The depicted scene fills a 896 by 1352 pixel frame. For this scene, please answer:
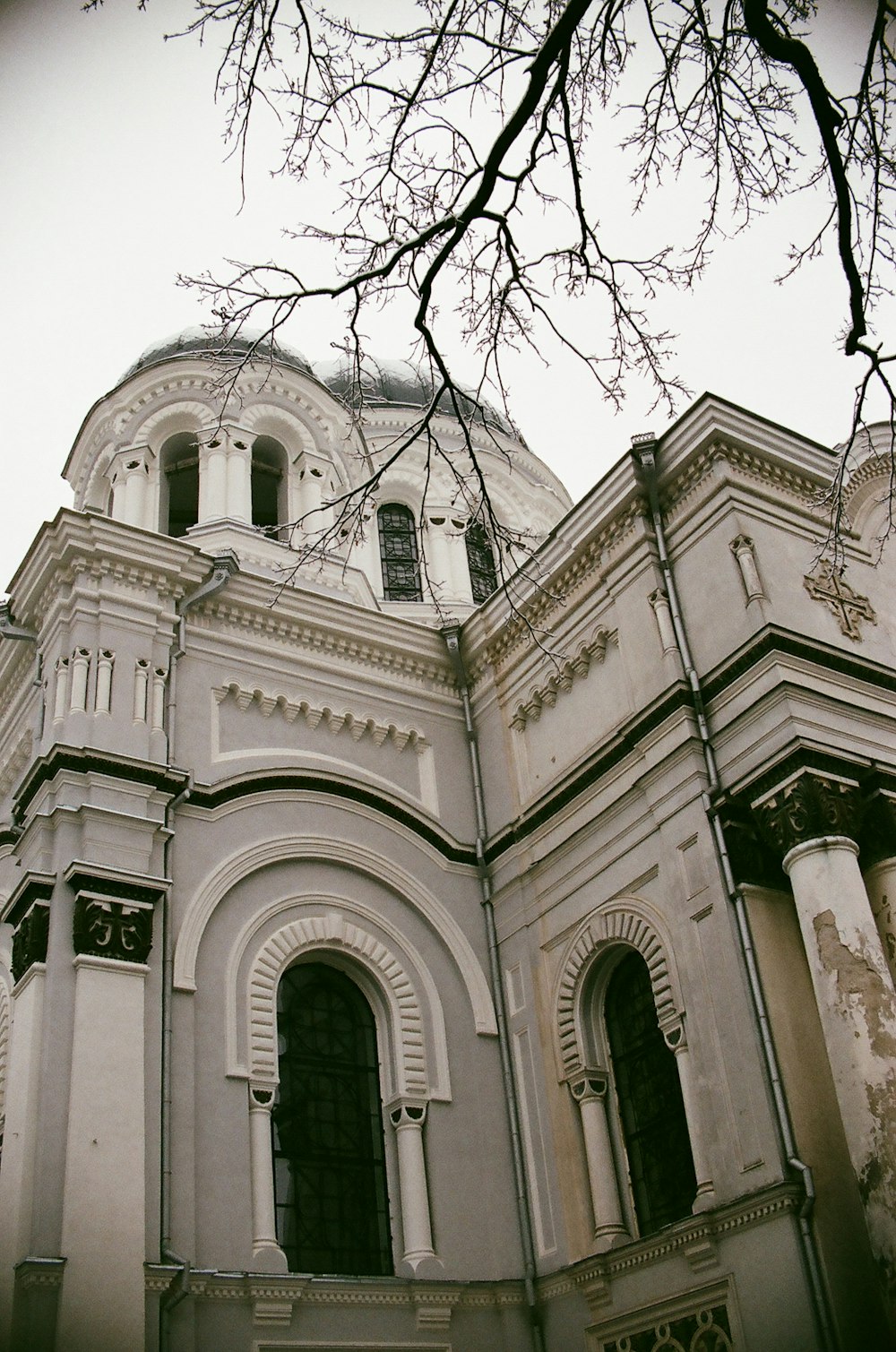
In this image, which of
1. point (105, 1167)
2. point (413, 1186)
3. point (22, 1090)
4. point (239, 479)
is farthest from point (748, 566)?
point (239, 479)

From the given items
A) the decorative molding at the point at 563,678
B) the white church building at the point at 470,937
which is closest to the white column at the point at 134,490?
the white church building at the point at 470,937

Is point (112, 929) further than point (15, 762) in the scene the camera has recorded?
No

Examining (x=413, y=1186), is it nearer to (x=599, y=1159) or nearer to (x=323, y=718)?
(x=599, y=1159)

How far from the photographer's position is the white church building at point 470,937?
Result: 8.96 metres

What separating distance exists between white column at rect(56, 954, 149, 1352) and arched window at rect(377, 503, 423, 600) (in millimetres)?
8517

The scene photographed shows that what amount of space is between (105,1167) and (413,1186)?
2575mm

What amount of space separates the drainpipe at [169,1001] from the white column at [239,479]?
3291 mm

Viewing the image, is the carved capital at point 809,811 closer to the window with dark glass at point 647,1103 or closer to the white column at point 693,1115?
the white column at point 693,1115

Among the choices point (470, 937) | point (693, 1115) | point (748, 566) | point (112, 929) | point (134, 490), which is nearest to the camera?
point (693, 1115)

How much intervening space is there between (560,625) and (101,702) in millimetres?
4061

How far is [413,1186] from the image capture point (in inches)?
418

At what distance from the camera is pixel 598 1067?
36.0ft

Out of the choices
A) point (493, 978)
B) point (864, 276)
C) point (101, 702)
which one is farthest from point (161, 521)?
point (864, 276)

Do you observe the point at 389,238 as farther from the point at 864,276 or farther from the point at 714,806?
the point at 714,806
